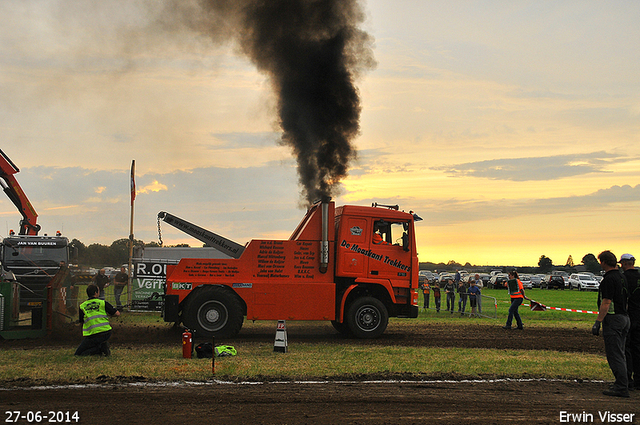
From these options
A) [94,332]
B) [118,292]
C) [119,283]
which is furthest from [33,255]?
[94,332]

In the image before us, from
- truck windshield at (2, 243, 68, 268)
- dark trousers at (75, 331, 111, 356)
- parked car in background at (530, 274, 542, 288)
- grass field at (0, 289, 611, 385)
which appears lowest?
parked car in background at (530, 274, 542, 288)

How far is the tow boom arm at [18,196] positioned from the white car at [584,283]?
54374 millimetres

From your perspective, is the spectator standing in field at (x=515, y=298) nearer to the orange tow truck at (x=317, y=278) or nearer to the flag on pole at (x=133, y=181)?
the orange tow truck at (x=317, y=278)

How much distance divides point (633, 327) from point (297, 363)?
5.76 m

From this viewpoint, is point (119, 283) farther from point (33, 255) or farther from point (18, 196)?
point (18, 196)

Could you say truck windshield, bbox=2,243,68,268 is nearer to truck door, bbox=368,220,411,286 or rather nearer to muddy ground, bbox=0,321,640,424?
truck door, bbox=368,220,411,286

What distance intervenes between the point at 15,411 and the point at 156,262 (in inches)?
654

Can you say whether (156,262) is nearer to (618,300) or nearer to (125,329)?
(125,329)

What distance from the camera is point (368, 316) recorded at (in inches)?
582

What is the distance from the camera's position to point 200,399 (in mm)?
7715

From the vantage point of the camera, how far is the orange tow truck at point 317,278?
14.2 meters

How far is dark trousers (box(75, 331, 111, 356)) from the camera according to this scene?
36.4 feet

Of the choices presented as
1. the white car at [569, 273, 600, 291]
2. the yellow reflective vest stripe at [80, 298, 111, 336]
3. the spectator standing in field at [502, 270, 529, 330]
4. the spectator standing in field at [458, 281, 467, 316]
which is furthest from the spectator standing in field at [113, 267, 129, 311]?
the white car at [569, 273, 600, 291]

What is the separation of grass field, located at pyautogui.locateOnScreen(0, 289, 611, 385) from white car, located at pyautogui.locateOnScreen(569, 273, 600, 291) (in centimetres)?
5316
